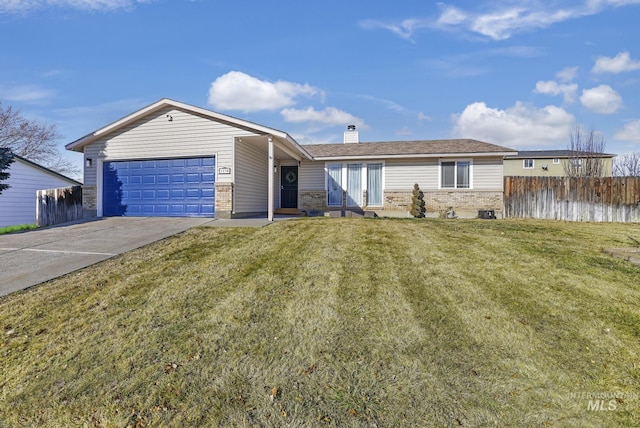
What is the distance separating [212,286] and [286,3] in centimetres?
795

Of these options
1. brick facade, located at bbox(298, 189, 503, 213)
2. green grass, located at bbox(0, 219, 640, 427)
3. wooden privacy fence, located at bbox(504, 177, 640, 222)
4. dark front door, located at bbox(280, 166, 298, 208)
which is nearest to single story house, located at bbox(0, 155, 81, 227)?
dark front door, located at bbox(280, 166, 298, 208)

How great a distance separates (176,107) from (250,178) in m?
3.67

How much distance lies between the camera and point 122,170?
12.3 meters

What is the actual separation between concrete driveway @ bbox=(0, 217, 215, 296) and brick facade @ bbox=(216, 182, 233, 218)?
63cm

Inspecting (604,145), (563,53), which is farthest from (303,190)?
(604,145)

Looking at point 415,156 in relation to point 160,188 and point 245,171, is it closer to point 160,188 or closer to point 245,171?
point 245,171

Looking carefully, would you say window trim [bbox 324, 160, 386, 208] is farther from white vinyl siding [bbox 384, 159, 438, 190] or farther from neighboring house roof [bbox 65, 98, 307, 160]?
neighboring house roof [bbox 65, 98, 307, 160]

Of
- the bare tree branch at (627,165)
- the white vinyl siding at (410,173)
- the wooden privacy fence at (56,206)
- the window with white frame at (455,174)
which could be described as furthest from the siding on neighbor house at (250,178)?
the bare tree branch at (627,165)

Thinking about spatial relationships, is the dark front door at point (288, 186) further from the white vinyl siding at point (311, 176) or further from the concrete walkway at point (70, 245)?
the concrete walkway at point (70, 245)

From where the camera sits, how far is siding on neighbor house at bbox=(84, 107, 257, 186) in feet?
36.8

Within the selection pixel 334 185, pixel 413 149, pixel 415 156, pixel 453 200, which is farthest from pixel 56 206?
pixel 453 200

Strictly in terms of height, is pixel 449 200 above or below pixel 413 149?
below

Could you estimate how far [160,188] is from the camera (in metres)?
11.9

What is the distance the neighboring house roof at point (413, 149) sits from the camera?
13.5 m
